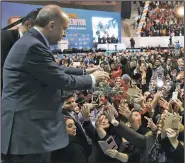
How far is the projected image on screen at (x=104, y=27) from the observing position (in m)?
1.77

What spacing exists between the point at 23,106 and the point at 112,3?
2.64 feet

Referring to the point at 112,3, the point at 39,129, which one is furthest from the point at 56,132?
the point at 112,3

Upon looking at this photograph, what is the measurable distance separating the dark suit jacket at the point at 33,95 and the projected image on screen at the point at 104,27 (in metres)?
0.58

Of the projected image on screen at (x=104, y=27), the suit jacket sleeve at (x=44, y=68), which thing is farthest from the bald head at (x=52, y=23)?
the projected image on screen at (x=104, y=27)

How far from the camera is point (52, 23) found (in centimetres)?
127

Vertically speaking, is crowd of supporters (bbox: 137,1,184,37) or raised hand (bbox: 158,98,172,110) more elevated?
crowd of supporters (bbox: 137,1,184,37)

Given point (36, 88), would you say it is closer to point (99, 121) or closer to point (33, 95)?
point (33, 95)

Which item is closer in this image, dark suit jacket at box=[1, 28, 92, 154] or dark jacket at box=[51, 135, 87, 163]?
dark suit jacket at box=[1, 28, 92, 154]

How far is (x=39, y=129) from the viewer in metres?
1.29

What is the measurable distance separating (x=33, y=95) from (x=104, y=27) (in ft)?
2.41

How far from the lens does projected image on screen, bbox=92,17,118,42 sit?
5.80 ft

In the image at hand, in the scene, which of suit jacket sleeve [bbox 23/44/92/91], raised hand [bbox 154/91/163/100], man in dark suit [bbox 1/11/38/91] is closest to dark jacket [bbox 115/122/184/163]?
raised hand [bbox 154/91/163/100]

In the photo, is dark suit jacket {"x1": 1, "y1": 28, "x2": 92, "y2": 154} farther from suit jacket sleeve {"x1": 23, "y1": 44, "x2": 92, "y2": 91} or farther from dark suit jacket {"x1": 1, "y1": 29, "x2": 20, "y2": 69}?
dark suit jacket {"x1": 1, "y1": 29, "x2": 20, "y2": 69}

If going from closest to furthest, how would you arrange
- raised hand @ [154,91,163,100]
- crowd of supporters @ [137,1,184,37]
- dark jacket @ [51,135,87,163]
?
dark jacket @ [51,135,87,163]
crowd of supporters @ [137,1,184,37]
raised hand @ [154,91,163,100]
